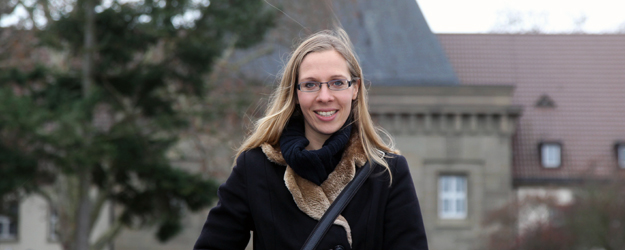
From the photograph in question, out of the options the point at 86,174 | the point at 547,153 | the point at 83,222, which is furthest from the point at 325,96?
the point at 547,153

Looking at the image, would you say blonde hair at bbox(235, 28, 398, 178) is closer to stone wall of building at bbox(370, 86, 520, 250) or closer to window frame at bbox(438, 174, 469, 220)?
stone wall of building at bbox(370, 86, 520, 250)

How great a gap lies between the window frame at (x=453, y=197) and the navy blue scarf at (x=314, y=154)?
28549 mm

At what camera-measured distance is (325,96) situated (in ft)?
9.14

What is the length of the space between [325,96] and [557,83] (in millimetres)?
34523

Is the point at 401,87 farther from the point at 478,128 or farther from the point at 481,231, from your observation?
the point at 481,231

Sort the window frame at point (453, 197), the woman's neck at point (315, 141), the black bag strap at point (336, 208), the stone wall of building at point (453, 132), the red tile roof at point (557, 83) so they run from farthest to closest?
the red tile roof at point (557, 83)
the window frame at point (453, 197)
the stone wall of building at point (453, 132)
the woman's neck at point (315, 141)
the black bag strap at point (336, 208)

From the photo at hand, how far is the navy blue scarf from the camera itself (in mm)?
2713

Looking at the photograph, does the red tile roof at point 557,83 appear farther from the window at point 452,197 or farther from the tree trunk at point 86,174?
the tree trunk at point 86,174

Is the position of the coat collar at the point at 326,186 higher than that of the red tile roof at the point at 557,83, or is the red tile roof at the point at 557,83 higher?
the red tile roof at the point at 557,83

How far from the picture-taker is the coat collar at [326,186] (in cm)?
273

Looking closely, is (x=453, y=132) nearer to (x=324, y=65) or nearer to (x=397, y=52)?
(x=397, y=52)

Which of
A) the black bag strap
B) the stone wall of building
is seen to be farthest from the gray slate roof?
the black bag strap

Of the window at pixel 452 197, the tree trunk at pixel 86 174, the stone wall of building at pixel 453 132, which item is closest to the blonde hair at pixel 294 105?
the tree trunk at pixel 86 174

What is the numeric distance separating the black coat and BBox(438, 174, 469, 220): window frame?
28563 mm
